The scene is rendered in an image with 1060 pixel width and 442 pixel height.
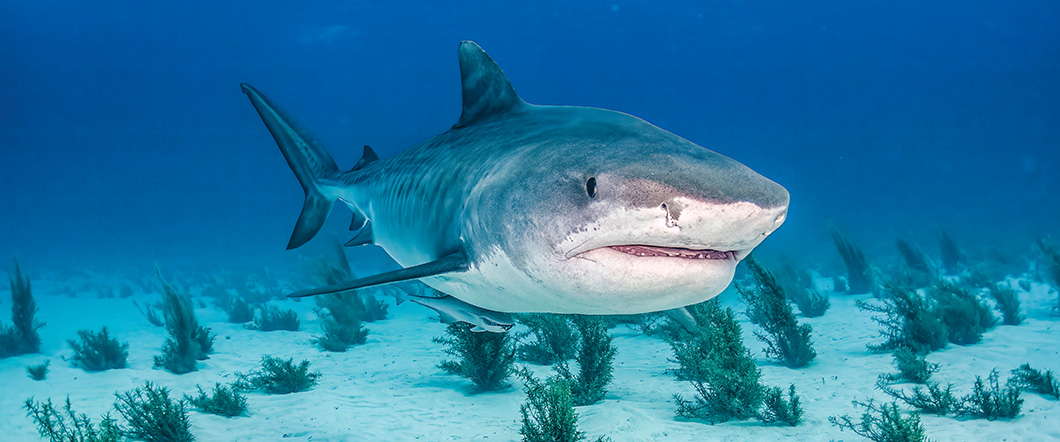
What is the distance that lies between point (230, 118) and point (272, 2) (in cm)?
5168

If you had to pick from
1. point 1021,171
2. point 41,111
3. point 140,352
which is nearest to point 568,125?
point 140,352

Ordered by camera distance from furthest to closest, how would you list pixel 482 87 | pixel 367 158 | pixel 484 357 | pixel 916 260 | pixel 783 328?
1. pixel 916 260
2. pixel 783 328
3. pixel 484 357
4. pixel 367 158
5. pixel 482 87

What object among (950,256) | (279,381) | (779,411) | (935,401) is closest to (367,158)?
(279,381)

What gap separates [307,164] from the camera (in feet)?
16.4

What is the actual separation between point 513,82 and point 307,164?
329 feet

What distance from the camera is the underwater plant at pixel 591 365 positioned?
5578 mm

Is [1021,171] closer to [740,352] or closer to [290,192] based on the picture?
[740,352]

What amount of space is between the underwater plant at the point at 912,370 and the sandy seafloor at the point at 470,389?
190 mm

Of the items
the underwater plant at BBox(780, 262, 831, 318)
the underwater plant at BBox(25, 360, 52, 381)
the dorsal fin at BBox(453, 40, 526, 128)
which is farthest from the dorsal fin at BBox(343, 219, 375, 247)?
the underwater plant at BBox(780, 262, 831, 318)

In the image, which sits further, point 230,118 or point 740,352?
point 230,118

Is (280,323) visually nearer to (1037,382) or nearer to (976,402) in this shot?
(976,402)

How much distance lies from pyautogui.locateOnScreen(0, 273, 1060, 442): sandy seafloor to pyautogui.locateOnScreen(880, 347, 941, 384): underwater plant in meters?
0.19

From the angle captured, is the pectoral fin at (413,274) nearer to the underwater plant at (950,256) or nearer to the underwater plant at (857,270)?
the underwater plant at (857,270)

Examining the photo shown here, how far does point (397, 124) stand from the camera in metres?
105
